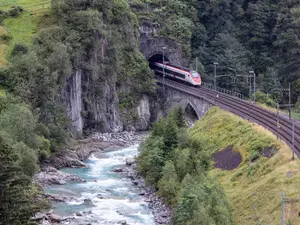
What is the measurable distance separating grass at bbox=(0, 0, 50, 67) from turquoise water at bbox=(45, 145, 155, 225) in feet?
72.2

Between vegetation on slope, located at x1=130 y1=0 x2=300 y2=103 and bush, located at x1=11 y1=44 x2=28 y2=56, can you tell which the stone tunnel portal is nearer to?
vegetation on slope, located at x1=130 y1=0 x2=300 y2=103

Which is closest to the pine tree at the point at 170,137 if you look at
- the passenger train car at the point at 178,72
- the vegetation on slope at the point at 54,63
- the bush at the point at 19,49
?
the vegetation on slope at the point at 54,63

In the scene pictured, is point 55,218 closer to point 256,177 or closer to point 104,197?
point 104,197

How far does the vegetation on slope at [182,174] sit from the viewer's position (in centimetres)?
4609

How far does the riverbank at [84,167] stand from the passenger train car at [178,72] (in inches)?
577

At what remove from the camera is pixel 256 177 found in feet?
177

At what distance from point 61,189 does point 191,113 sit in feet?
154

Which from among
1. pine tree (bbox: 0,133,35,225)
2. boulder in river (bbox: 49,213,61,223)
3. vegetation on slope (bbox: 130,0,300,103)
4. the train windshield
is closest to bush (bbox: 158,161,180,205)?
boulder in river (bbox: 49,213,61,223)

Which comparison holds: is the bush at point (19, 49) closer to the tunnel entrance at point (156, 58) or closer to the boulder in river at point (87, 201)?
the boulder in river at point (87, 201)

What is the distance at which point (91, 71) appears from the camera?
93312mm

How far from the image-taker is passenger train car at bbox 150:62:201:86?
106 meters

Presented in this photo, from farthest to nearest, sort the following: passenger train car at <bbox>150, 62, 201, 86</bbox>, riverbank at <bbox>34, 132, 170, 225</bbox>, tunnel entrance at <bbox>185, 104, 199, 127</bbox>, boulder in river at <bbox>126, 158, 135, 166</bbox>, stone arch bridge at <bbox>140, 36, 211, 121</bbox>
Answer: stone arch bridge at <bbox>140, 36, 211, 121</bbox>
passenger train car at <bbox>150, 62, 201, 86</bbox>
tunnel entrance at <bbox>185, 104, 199, 127</bbox>
boulder in river at <bbox>126, 158, 135, 166</bbox>
riverbank at <bbox>34, 132, 170, 225</bbox>

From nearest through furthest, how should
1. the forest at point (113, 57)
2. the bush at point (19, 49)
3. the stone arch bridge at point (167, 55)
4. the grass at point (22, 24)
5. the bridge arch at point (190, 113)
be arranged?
the forest at point (113, 57) → the bush at point (19, 49) → the grass at point (22, 24) → the bridge arch at point (190, 113) → the stone arch bridge at point (167, 55)

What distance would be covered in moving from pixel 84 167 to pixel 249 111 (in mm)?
23947
